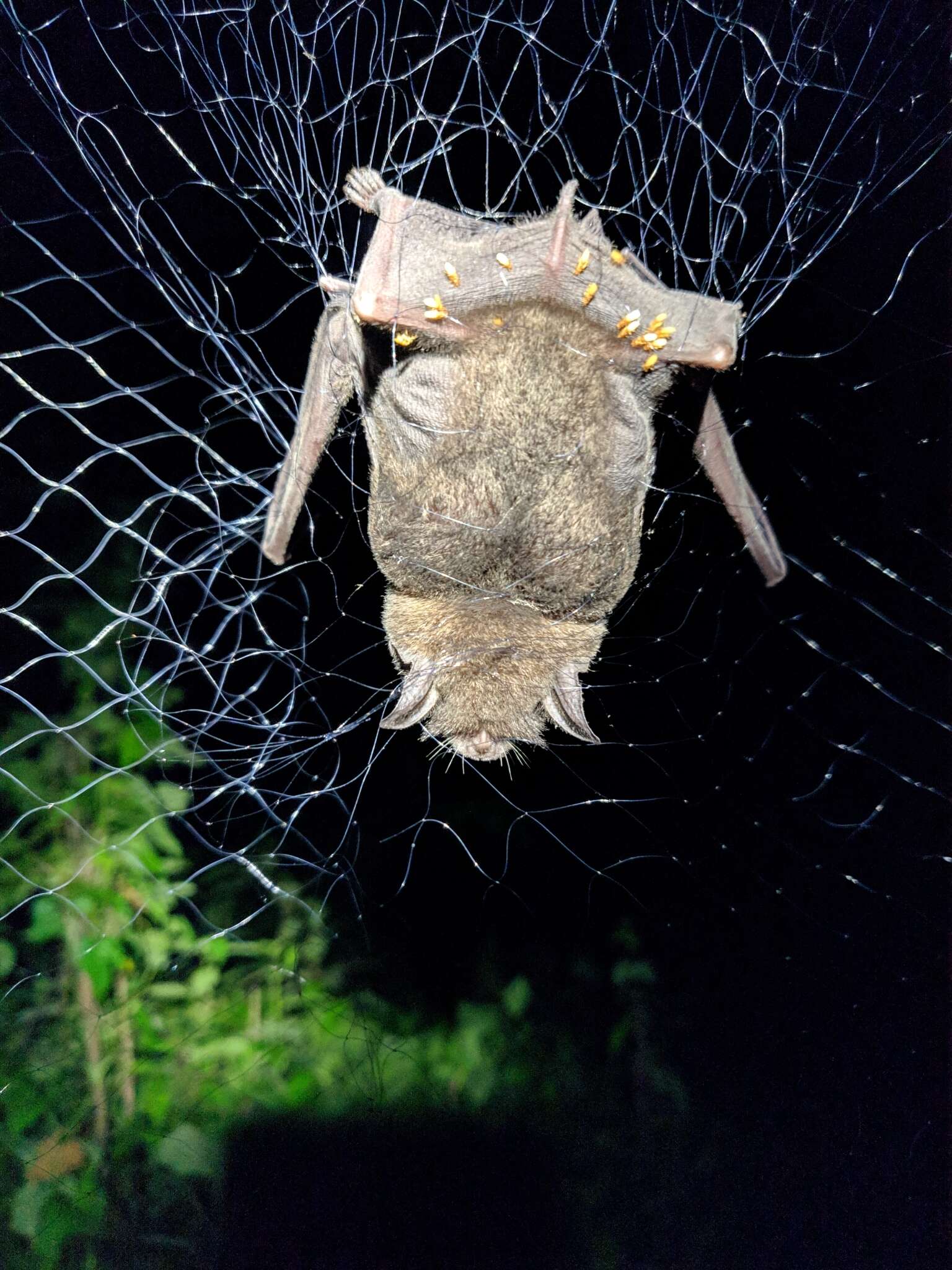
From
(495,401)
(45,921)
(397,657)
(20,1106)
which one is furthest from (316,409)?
(20,1106)

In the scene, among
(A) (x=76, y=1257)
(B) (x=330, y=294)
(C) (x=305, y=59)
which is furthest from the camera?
(A) (x=76, y=1257)

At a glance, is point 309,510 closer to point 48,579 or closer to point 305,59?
point 48,579

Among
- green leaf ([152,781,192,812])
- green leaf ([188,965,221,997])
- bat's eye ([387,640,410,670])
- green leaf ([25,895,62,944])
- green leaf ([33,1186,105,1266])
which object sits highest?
bat's eye ([387,640,410,670])

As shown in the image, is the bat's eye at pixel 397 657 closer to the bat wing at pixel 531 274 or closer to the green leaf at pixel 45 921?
the bat wing at pixel 531 274

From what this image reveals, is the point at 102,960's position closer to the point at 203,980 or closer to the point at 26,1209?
the point at 203,980

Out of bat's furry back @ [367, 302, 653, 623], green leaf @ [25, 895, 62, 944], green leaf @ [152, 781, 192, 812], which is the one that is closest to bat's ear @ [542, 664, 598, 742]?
bat's furry back @ [367, 302, 653, 623]

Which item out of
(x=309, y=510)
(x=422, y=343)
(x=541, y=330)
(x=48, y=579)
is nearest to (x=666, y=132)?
(x=541, y=330)

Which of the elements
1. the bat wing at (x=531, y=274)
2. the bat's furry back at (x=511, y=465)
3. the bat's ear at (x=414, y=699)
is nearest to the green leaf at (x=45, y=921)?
the bat's ear at (x=414, y=699)

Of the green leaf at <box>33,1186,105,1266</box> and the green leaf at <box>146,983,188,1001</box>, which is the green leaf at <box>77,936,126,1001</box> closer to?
the green leaf at <box>146,983,188,1001</box>
